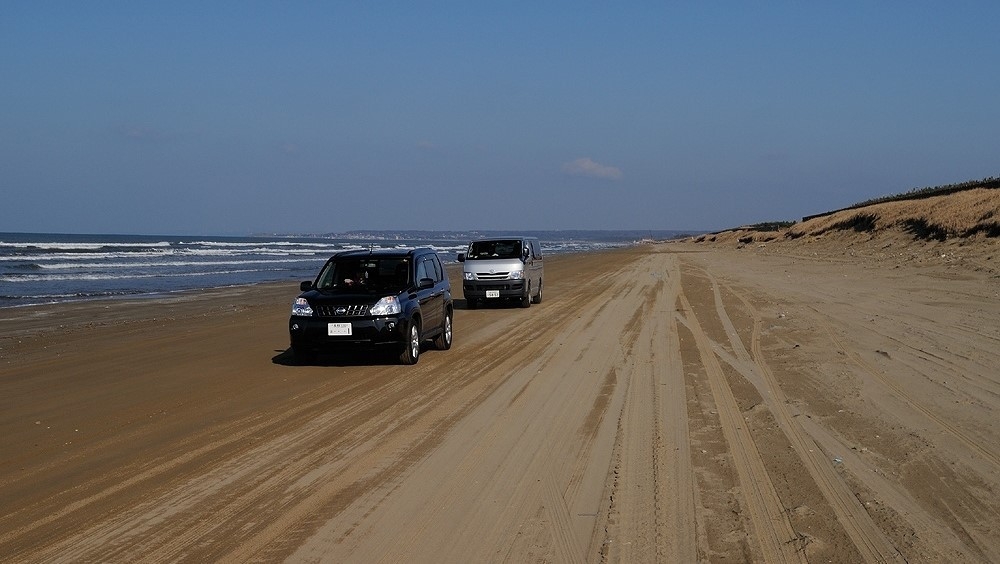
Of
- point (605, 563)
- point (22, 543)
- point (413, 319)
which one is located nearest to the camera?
point (605, 563)

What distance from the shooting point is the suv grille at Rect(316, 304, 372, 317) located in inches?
480

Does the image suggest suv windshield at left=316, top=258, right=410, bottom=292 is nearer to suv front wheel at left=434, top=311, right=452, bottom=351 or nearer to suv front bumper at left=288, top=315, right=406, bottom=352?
suv front bumper at left=288, top=315, right=406, bottom=352

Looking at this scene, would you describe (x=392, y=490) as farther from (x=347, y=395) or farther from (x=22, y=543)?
(x=347, y=395)

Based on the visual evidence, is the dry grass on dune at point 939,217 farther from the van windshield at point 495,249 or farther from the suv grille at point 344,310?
the suv grille at point 344,310

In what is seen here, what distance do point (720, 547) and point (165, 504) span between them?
3.71 meters

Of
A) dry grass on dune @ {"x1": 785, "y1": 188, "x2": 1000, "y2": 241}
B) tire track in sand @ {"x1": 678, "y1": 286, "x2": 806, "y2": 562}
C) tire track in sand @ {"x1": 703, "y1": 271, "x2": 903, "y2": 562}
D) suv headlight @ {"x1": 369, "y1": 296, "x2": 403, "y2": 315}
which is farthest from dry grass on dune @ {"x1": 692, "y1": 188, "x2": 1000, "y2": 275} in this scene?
suv headlight @ {"x1": 369, "y1": 296, "x2": 403, "y2": 315}

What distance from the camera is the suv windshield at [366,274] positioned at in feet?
43.5

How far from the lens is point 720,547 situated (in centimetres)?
501

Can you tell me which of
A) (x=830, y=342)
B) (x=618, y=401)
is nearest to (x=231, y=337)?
(x=618, y=401)

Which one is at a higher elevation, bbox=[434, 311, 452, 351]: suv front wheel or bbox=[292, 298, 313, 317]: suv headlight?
bbox=[292, 298, 313, 317]: suv headlight

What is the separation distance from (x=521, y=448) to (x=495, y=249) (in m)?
16.4

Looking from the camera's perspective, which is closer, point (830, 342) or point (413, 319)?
point (413, 319)

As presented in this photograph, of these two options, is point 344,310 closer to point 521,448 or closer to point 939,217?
point 521,448

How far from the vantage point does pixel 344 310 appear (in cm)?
1222
